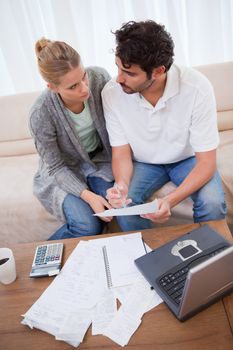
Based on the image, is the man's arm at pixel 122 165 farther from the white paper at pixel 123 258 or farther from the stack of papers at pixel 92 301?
the stack of papers at pixel 92 301

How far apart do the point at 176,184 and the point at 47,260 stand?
26.9 inches

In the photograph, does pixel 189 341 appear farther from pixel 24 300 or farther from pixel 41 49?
pixel 41 49

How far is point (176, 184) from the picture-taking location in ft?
4.57

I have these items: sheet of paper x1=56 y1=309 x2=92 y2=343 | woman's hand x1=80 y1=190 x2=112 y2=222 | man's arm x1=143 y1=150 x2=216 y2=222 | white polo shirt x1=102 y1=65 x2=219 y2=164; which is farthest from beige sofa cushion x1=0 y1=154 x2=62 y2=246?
sheet of paper x1=56 y1=309 x2=92 y2=343

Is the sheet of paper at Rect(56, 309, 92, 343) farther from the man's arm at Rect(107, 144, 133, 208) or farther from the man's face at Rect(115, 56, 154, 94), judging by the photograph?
the man's face at Rect(115, 56, 154, 94)

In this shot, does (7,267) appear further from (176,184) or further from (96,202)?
(176,184)

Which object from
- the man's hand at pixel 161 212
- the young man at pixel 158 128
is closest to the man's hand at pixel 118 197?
the young man at pixel 158 128

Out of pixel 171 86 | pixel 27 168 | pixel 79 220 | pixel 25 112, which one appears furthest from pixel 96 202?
pixel 25 112

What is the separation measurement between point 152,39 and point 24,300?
95 cm

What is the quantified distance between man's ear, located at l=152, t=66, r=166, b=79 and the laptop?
59 centimetres

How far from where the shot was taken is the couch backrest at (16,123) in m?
1.96

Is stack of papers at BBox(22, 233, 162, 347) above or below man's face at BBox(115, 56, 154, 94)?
below

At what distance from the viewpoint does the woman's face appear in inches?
45.2

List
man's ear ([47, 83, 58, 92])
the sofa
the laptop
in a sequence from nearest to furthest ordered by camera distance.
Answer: the laptop
man's ear ([47, 83, 58, 92])
the sofa
